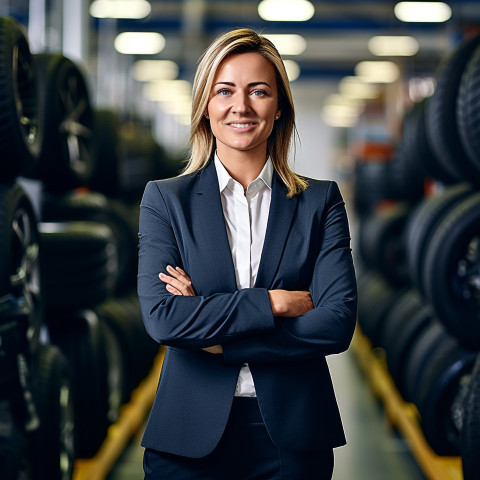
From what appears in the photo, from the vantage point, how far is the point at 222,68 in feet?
5.48

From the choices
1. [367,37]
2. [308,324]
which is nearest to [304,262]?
[308,324]

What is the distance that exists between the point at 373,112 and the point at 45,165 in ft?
56.7

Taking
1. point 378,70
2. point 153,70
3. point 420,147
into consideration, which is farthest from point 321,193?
point 378,70

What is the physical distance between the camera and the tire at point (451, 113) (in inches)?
125

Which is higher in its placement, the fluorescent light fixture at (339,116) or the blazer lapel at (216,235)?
the blazer lapel at (216,235)

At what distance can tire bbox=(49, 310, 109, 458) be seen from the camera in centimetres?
331

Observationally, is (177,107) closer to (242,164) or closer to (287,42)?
(287,42)

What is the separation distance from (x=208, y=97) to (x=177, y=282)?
407 mm

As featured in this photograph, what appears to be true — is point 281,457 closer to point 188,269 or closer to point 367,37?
point 188,269

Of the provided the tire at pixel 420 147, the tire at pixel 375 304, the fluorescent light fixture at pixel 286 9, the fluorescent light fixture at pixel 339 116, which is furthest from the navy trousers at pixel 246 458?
the fluorescent light fixture at pixel 339 116

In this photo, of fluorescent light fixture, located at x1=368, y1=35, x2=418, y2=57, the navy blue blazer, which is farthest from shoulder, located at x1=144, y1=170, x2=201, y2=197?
fluorescent light fixture, located at x1=368, y1=35, x2=418, y2=57

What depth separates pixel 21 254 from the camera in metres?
2.49

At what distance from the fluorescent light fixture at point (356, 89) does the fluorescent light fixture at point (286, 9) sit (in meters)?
9.96

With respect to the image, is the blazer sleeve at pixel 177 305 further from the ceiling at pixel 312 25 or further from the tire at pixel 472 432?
the ceiling at pixel 312 25
